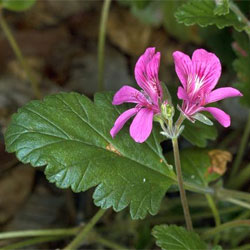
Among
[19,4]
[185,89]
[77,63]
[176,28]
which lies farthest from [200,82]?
[77,63]

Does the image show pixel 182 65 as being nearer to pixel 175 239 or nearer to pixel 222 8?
pixel 222 8

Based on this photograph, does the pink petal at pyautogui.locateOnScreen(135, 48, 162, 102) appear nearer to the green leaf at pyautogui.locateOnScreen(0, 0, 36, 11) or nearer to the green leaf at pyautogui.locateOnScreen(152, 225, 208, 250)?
the green leaf at pyautogui.locateOnScreen(152, 225, 208, 250)

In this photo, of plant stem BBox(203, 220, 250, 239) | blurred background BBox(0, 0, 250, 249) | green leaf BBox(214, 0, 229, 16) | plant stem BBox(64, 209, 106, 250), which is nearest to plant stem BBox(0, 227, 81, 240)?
plant stem BBox(64, 209, 106, 250)

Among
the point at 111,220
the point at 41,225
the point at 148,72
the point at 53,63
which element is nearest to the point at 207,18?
the point at 148,72

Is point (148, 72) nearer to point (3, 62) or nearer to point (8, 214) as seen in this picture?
point (8, 214)

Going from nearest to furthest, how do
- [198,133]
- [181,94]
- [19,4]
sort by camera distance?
[181,94] → [198,133] → [19,4]
